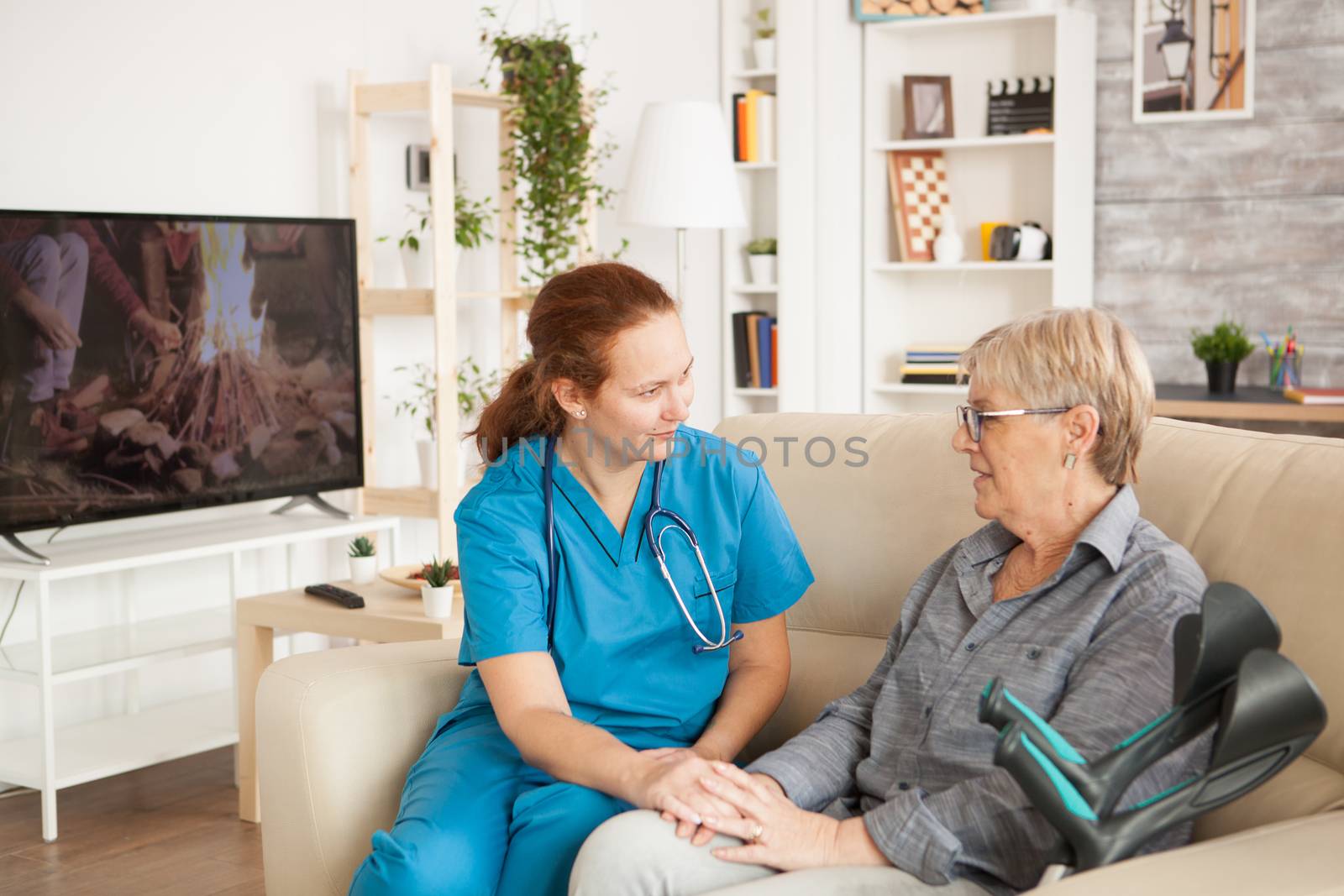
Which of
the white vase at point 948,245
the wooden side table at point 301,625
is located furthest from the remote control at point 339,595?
the white vase at point 948,245

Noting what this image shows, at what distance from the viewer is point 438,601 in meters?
2.75

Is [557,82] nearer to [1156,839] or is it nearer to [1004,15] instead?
[1004,15]

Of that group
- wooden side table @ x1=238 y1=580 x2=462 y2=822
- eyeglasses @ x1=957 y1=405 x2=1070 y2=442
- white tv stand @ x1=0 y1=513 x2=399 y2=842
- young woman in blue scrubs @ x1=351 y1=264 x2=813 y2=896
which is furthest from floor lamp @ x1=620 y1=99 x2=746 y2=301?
eyeglasses @ x1=957 y1=405 x2=1070 y2=442

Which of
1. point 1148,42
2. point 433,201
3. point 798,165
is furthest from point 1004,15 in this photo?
point 433,201

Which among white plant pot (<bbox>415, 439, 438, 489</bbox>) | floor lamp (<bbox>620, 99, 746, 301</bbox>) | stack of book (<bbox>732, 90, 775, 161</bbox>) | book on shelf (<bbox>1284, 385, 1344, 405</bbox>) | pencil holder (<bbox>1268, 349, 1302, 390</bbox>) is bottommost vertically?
white plant pot (<bbox>415, 439, 438, 489</bbox>)

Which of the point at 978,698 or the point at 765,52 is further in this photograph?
the point at 765,52

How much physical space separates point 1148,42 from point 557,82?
6.45 ft

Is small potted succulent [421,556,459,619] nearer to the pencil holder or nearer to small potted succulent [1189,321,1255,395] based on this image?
small potted succulent [1189,321,1255,395]

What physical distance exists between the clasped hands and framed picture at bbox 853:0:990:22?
3.59 m

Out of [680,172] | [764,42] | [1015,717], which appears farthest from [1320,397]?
[1015,717]

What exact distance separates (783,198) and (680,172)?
0.84 meters

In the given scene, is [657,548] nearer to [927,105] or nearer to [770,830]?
[770,830]

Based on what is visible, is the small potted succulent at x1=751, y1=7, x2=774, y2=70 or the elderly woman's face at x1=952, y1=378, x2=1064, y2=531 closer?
the elderly woman's face at x1=952, y1=378, x2=1064, y2=531

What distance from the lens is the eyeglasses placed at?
1.52 metres
